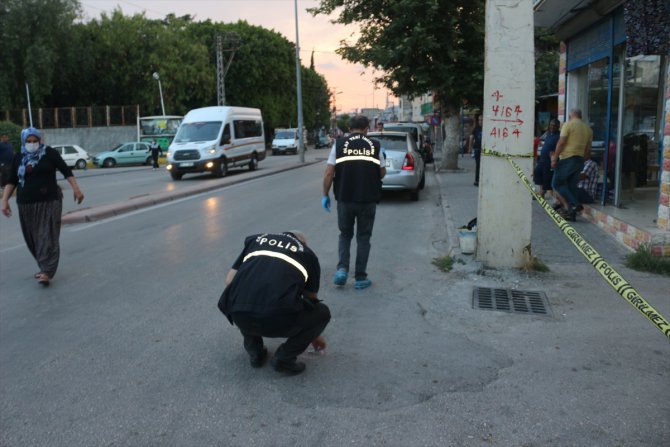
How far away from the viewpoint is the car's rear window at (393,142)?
13609 mm

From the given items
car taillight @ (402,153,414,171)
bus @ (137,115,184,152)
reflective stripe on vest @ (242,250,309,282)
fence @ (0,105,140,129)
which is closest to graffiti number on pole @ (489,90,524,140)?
reflective stripe on vest @ (242,250,309,282)

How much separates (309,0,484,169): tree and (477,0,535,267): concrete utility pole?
11.2 m

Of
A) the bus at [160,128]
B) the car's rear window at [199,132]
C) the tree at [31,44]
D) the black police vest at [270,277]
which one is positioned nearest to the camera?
the black police vest at [270,277]

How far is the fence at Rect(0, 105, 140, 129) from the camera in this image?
41812mm

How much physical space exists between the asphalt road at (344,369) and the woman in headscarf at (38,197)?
1.30 ft

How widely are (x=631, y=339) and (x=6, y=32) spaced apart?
44125 millimetres

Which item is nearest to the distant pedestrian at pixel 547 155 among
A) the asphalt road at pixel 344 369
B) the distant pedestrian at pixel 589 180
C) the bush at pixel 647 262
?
the distant pedestrian at pixel 589 180

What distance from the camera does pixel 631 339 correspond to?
470cm

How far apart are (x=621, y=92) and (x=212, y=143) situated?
15.2m

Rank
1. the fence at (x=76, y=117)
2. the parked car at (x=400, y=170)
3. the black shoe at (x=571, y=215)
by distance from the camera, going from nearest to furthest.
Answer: the black shoe at (x=571, y=215), the parked car at (x=400, y=170), the fence at (x=76, y=117)

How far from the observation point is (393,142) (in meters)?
13.8

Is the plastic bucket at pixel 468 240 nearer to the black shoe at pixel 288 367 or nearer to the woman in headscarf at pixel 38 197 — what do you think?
the black shoe at pixel 288 367

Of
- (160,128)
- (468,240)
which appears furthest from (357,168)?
(160,128)

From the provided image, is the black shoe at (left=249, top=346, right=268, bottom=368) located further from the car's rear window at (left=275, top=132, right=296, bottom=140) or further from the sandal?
the car's rear window at (left=275, top=132, right=296, bottom=140)
